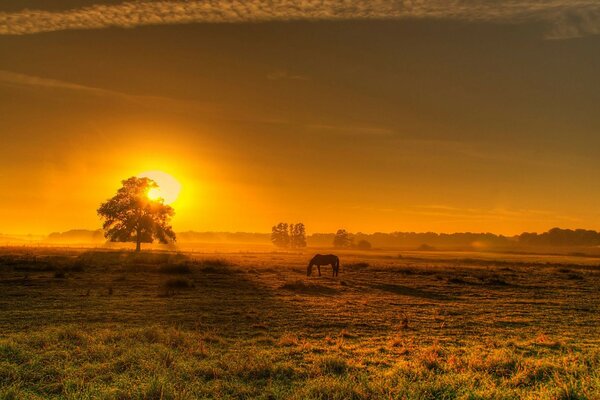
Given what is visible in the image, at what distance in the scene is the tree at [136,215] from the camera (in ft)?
235

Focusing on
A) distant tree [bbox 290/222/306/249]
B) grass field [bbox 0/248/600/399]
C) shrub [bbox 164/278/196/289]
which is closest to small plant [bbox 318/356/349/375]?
grass field [bbox 0/248/600/399]

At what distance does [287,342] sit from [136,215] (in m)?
65.9

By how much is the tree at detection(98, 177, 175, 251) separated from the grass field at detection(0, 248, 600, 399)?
45.2 m

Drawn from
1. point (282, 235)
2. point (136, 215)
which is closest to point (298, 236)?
point (282, 235)

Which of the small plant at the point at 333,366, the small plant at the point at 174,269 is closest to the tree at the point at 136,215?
the small plant at the point at 174,269

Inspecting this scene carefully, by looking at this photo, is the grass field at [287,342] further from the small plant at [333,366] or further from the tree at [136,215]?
the tree at [136,215]

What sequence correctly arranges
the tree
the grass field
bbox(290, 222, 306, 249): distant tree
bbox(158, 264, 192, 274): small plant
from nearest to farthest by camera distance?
1. the grass field
2. bbox(158, 264, 192, 274): small plant
3. the tree
4. bbox(290, 222, 306, 249): distant tree

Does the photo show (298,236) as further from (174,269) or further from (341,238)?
(174,269)

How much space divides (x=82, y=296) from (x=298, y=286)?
42.6ft

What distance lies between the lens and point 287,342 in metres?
13.5

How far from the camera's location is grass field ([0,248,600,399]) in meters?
8.77

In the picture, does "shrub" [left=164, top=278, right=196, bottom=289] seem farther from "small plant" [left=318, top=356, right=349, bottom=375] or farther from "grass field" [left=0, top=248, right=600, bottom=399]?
"small plant" [left=318, top=356, right=349, bottom=375]

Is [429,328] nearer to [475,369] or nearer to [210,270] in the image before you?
[475,369]

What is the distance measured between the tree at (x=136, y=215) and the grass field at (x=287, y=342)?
45.2 meters
